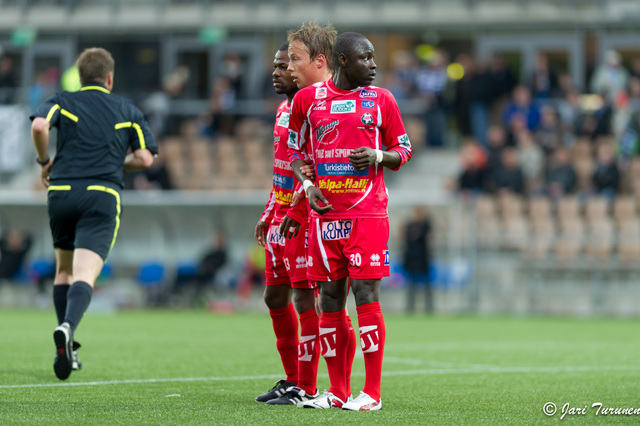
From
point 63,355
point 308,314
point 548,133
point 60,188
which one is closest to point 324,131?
point 308,314

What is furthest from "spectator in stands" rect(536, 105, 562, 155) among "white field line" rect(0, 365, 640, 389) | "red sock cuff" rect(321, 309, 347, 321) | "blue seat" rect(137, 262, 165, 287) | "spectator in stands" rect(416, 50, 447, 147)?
"red sock cuff" rect(321, 309, 347, 321)

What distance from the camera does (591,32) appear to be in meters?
26.9

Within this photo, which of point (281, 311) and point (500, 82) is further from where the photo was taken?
point (500, 82)

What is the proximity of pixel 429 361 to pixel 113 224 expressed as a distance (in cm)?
322

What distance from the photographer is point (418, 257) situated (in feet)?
61.1

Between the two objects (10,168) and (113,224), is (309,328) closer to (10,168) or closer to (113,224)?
(113,224)

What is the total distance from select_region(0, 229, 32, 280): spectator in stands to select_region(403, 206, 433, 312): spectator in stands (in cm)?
792

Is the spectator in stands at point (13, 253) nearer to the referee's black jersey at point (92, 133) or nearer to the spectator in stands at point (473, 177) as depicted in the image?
the spectator in stands at point (473, 177)

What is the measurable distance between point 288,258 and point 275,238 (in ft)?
0.74

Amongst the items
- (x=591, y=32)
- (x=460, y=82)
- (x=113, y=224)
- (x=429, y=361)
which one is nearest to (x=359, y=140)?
(x=113, y=224)

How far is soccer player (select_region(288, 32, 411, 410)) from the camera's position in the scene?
223 inches

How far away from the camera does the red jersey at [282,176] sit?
247 inches

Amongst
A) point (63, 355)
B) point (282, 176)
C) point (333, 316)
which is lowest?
point (63, 355)

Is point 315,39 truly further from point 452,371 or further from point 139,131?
point 452,371
